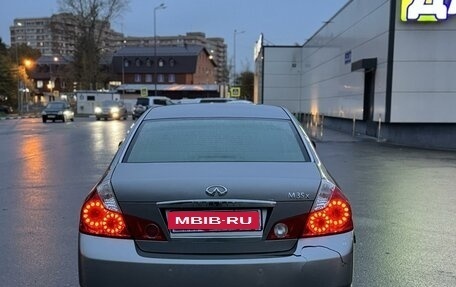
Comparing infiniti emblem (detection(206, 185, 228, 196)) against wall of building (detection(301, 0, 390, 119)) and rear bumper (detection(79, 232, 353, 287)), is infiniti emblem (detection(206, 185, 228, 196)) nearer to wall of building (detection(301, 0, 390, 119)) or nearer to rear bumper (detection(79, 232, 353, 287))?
rear bumper (detection(79, 232, 353, 287))

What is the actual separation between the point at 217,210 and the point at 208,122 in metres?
1.32

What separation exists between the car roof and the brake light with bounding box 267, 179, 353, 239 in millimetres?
1298

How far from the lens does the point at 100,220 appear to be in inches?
124

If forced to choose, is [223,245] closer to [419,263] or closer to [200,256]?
[200,256]

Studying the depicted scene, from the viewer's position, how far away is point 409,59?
1838 centimetres

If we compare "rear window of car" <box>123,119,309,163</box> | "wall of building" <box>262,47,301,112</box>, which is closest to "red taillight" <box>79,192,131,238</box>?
"rear window of car" <box>123,119,309,163</box>

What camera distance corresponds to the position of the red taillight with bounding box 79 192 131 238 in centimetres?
310

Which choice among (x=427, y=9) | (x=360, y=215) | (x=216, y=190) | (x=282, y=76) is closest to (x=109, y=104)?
(x=282, y=76)

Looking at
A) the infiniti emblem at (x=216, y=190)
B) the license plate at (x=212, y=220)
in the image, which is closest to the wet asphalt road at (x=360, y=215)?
the license plate at (x=212, y=220)

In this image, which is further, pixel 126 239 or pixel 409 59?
pixel 409 59

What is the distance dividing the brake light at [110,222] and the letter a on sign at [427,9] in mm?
16696

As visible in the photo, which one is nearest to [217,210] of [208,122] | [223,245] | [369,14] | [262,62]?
[223,245]

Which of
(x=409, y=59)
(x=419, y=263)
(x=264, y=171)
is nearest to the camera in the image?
(x=264, y=171)

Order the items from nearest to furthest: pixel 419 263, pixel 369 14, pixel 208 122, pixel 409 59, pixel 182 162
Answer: pixel 182 162
pixel 208 122
pixel 419 263
pixel 409 59
pixel 369 14
